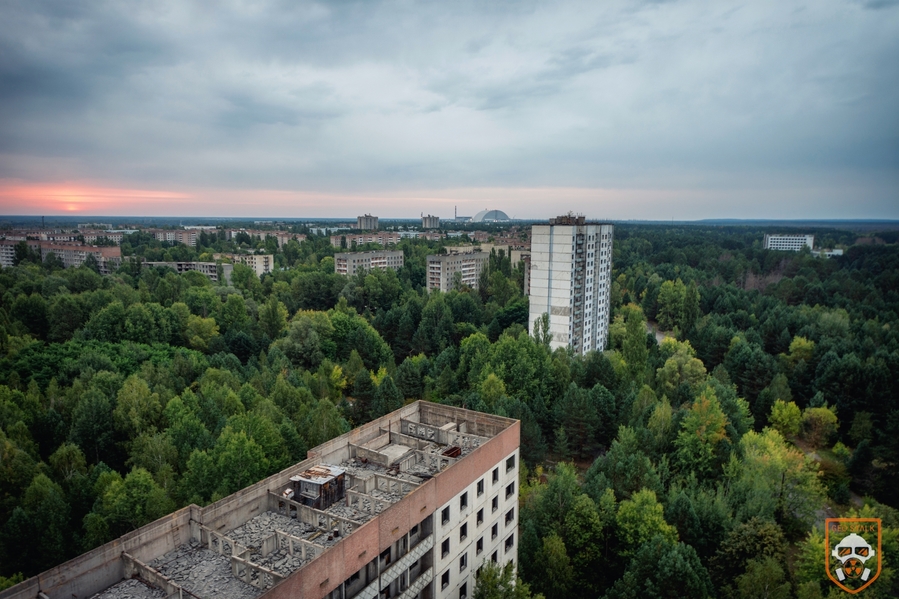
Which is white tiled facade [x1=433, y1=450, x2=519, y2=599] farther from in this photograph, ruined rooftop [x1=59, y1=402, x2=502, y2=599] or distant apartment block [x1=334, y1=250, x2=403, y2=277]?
distant apartment block [x1=334, y1=250, x2=403, y2=277]

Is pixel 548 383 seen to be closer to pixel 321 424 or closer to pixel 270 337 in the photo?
pixel 321 424

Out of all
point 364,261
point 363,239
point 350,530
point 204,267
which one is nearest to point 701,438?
point 350,530

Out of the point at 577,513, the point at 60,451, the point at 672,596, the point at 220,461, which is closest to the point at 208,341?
the point at 60,451

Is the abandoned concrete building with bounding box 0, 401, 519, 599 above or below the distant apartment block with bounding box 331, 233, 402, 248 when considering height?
below

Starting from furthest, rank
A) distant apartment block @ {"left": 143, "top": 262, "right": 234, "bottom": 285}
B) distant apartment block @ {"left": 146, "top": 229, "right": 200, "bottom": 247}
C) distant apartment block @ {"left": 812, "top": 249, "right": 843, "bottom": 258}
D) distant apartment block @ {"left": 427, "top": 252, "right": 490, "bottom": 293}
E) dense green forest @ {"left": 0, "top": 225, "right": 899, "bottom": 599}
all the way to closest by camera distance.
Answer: distant apartment block @ {"left": 146, "top": 229, "right": 200, "bottom": 247}, distant apartment block @ {"left": 143, "top": 262, "right": 234, "bottom": 285}, distant apartment block @ {"left": 427, "top": 252, "right": 490, "bottom": 293}, distant apartment block @ {"left": 812, "top": 249, "right": 843, "bottom": 258}, dense green forest @ {"left": 0, "top": 225, "right": 899, "bottom": 599}

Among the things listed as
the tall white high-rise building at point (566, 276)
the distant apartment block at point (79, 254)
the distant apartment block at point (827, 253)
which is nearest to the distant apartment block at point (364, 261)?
the distant apartment block at point (79, 254)

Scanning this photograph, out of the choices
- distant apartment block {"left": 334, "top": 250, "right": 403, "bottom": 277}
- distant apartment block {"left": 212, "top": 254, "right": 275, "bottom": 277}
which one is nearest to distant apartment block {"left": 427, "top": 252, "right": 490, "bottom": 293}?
distant apartment block {"left": 334, "top": 250, "right": 403, "bottom": 277}

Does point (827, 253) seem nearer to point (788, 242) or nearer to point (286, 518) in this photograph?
point (788, 242)

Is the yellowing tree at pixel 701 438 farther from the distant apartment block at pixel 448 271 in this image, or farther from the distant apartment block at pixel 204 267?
the distant apartment block at pixel 204 267
